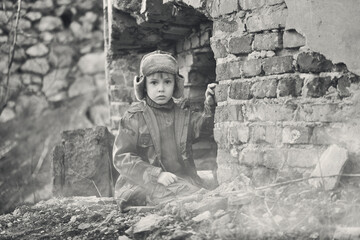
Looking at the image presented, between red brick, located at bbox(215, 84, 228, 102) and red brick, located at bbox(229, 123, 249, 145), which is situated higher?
red brick, located at bbox(215, 84, 228, 102)

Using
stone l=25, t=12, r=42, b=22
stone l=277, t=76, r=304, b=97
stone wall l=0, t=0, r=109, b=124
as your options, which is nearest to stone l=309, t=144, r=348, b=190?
stone l=277, t=76, r=304, b=97

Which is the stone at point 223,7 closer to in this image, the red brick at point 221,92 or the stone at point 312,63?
the red brick at point 221,92

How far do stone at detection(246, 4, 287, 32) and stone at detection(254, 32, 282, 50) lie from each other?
0.13ft

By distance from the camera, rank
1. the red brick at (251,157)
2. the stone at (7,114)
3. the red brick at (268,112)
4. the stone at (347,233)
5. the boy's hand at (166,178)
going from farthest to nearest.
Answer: the stone at (7,114)
the boy's hand at (166,178)
the red brick at (251,157)
the red brick at (268,112)
the stone at (347,233)

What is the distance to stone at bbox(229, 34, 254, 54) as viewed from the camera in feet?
11.3

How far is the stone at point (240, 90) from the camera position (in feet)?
11.3

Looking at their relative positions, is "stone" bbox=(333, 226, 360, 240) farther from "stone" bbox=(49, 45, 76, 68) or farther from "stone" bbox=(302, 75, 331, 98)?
"stone" bbox=(49, 45, 76, 68)

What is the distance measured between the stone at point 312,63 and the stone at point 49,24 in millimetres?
4982

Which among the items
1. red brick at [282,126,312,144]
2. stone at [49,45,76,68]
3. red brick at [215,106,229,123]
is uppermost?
stone at [49,45,76,68]

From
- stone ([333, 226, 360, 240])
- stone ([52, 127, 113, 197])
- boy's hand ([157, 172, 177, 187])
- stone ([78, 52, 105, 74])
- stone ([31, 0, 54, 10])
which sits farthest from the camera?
stone ([78, 52, 105, 74])

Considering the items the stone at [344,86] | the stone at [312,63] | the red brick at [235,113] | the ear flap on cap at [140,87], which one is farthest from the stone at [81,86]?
the stone at [344,86]

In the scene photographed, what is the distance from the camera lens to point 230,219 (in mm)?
2980

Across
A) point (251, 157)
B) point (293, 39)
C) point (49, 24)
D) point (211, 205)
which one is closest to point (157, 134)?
point (251, 157)

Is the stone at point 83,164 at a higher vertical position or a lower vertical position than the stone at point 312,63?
lower
